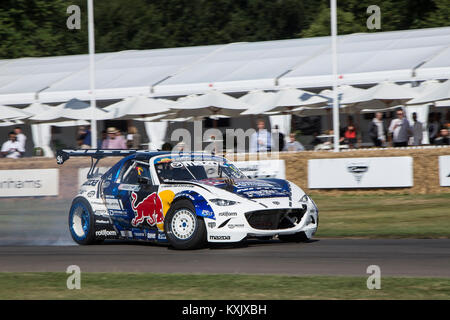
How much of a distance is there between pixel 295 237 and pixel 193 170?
174 cm

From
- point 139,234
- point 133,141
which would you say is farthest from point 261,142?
point 139,234

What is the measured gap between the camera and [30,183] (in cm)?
2162

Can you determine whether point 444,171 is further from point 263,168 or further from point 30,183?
point 30,183

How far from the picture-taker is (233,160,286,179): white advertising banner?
2038 cm

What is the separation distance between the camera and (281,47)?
112 ft

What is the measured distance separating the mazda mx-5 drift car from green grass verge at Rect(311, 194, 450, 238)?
2.51 meters

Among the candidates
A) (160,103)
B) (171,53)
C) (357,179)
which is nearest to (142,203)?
(357,179)

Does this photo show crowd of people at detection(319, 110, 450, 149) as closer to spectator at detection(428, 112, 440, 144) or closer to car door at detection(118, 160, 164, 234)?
spectator at detection(428, 112, 440, 144)

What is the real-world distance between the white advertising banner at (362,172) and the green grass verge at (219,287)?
10.8 metres

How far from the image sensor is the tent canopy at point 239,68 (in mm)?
28469

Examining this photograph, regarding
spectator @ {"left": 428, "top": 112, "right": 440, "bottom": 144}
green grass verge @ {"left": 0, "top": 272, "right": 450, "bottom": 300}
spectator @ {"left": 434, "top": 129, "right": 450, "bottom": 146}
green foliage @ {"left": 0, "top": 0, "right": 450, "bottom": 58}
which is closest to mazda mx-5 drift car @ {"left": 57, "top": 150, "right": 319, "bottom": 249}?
green grass verge @ {"left": 0, "top": 272, "right": 450, "bottom": 300}

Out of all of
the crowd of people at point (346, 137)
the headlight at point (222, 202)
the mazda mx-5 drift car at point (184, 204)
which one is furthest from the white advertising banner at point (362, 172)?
the headlight at point (222, 202)
